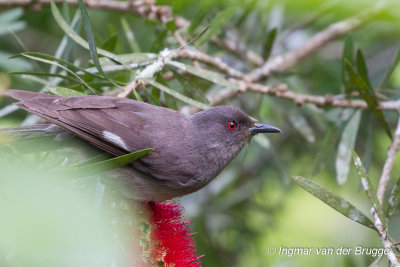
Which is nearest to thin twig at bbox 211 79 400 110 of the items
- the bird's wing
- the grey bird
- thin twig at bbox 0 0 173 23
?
the grey bird

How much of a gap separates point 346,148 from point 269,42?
1361mm

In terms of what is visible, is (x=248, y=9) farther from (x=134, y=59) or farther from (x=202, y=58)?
(x=134, y=59)

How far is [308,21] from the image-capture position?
512 centimetres

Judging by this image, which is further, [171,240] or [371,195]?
[171,240]

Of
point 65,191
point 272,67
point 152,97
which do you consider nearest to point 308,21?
point 272,67

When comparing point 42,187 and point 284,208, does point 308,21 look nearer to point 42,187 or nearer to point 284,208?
point 284,208

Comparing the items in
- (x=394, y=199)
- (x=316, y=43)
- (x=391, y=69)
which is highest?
(x=316, y=43)

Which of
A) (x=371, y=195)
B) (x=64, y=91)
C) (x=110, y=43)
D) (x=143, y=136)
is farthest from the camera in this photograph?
(x=110, y=43)

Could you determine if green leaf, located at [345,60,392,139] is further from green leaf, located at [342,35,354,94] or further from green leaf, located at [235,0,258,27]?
green leaf, located at [235,0,258,27]

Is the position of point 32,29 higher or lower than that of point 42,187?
higher

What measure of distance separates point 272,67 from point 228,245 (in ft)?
7.90

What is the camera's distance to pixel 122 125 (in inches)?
125

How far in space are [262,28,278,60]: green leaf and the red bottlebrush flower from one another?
82.4 inches

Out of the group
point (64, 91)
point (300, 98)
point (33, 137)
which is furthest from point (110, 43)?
point (300, 98)
